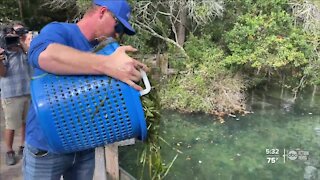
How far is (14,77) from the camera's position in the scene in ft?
9.43

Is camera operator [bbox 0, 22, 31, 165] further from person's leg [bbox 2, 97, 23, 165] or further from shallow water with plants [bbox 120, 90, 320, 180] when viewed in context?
shallow water with plants [bbox 120, 90, 320, 180]

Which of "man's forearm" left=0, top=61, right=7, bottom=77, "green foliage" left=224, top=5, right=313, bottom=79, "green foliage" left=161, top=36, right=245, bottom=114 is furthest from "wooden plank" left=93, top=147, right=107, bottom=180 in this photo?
"green foliage" left=224, top=5, right=313, bottom=79

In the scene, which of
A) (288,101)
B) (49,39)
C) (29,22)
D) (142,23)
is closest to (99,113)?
(49,39)

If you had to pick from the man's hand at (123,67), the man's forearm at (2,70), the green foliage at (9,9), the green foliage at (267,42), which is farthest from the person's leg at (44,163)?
the green foliage at (9,9)

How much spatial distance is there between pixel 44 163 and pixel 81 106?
1.10ft

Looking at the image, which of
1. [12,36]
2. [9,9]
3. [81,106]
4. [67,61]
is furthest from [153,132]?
[9,9]

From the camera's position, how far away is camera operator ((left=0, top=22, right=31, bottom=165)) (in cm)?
282

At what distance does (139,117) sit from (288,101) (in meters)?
7.28

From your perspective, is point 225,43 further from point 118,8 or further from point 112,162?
point 118,8

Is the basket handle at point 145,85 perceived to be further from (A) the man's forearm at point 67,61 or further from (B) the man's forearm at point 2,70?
(B) the man's forearm at point 2,70

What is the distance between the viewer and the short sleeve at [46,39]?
1.21 meters

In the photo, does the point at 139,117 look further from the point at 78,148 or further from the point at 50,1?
the point at 50,1

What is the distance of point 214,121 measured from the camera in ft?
22.6

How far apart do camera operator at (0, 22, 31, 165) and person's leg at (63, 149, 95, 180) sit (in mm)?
1519
